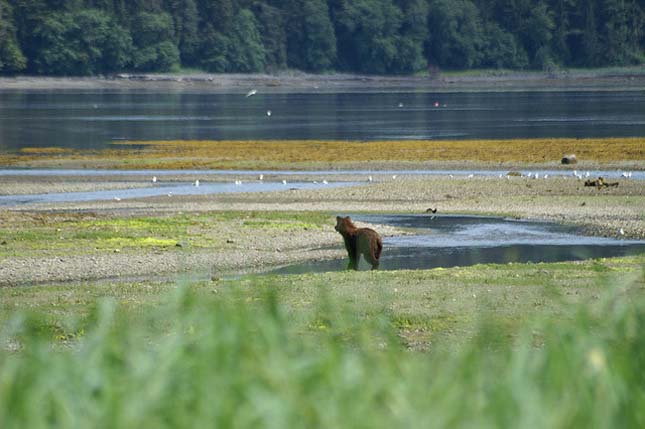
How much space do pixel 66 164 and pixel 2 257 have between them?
29.4 metres

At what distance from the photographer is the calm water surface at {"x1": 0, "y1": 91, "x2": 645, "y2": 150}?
77312mm

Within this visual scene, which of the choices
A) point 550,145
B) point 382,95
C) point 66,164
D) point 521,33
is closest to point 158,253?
point 66,164

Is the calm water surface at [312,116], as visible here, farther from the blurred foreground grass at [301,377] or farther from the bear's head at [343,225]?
the blurred foreground grass at [301,377]

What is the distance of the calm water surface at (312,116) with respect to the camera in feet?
254

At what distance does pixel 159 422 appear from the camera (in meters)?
6.00

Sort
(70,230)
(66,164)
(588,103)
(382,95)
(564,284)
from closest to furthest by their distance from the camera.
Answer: (564,284) < (70,230) < (66,164) < (588,103) < (382,95)

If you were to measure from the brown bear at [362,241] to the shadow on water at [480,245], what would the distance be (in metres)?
1.63

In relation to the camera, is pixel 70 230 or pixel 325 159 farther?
pixel 325 159

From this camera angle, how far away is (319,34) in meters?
177

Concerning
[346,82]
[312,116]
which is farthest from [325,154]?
[346,82]

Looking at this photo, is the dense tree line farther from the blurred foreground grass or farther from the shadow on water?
the blurred foreground grass

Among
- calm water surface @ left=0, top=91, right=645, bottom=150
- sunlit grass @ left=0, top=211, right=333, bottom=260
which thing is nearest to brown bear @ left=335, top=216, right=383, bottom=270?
sunlit grass @ left=0, top=211, right=333, bottom=260

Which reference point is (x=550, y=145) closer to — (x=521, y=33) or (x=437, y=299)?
(x=437, y=299)

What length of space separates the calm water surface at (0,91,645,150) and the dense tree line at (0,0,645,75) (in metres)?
8.73
